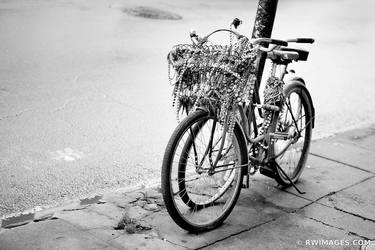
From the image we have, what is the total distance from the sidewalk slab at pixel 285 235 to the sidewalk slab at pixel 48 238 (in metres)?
0.83

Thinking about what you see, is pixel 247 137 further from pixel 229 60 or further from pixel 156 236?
pixel 156 236

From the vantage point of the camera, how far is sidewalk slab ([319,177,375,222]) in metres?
4.47

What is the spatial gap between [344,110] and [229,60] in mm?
4825

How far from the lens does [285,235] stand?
12.9 ft

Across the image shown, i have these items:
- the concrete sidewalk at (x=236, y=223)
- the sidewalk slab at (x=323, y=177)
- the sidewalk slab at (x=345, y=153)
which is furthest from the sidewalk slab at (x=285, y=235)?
the sidewalk slab at (x=345, y=153)

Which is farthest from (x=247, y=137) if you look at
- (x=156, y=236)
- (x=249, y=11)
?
(x=249, y=11)

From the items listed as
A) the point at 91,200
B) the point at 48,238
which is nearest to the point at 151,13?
the point at 91,200

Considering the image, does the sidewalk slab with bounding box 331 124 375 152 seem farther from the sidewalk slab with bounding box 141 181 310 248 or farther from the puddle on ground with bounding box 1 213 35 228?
the puddle on ground with bounding box 1 213 35 228

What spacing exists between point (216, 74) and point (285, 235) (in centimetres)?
133

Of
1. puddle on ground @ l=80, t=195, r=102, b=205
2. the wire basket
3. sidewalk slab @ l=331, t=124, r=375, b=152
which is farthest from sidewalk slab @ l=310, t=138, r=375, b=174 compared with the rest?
puddle on ground @ l=80, t=195, r=102, b=205

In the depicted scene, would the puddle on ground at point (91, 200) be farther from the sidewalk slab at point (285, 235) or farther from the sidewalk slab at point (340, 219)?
the sidewalk slab at point (340, 219)

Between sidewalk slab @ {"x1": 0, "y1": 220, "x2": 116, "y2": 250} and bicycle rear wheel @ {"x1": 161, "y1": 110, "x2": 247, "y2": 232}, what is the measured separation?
0.59m

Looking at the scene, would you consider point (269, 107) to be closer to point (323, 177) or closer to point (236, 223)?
point (236, 223)

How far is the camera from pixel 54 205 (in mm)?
4289
